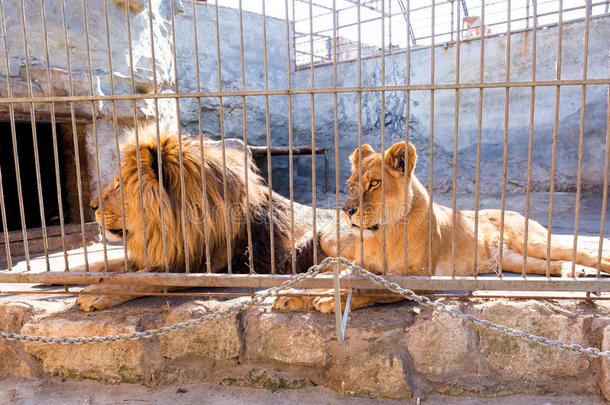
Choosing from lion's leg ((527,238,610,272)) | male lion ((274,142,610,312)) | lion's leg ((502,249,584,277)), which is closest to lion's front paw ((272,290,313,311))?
male lion ((274,142,610,312))

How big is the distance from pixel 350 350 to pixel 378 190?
868 millimetres

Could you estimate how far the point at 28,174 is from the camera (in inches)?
259

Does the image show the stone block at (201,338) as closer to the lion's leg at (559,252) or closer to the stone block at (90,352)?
the stone block at (90,352)

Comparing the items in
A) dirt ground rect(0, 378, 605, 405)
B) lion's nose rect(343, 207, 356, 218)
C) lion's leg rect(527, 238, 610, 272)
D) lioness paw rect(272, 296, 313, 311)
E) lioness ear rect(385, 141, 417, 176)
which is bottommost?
dirt ground rect(0, 378, 605, 405)

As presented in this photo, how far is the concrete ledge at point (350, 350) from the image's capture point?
2.29 metres

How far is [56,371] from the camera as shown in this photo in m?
2.62

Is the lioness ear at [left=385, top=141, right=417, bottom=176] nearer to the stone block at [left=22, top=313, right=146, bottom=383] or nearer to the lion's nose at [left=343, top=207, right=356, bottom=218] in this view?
the lion's nose at [left=343, top=207, right=356, bottom=218]

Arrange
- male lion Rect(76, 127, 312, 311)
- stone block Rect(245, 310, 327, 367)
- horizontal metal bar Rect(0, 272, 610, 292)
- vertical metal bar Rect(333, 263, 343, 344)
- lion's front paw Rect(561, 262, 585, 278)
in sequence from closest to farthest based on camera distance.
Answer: vertical metal bar Rect(333, 263, 343, 344) < horizontal metal bar Rect(0, 272, 610, 292) < stone block Rect(245, 310, 327, 367) < lion's front paw Rect(561, 262, 585, 278) < male lion Rect(76, 127, 312, 311)

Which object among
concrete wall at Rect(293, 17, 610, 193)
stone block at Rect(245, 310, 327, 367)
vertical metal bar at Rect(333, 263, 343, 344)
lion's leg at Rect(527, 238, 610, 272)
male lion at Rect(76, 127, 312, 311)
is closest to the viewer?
vertical metal bar at Rect(333, 263, 343, 344)

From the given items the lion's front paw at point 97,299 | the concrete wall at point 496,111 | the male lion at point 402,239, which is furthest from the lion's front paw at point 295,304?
the concrete wall at point 496,111

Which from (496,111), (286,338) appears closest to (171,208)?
(286,338)

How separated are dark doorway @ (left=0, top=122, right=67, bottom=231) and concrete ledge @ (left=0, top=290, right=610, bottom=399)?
13.4ft

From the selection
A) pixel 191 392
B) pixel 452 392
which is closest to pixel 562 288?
pixel 452 392

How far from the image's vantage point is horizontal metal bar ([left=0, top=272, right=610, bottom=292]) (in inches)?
86.5
